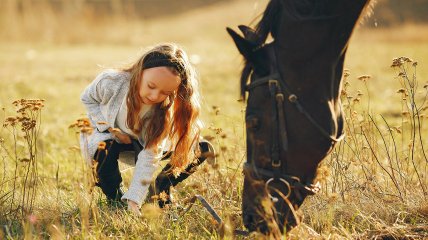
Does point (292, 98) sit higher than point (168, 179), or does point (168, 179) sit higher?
point (292, 98)

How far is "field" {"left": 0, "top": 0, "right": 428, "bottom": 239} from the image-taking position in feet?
12.0

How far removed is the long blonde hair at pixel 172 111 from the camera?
397cm

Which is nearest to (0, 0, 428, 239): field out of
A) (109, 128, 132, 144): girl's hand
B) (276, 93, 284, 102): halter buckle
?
(276, 93, 284, 102): halter buckle

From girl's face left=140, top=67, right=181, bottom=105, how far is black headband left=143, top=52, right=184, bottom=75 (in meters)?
0.04

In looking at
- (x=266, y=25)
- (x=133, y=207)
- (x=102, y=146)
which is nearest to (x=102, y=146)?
(x=102, y=146)

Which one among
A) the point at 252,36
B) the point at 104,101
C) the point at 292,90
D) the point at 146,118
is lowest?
the point at 146,118

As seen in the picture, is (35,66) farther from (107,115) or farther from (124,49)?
(107,115)

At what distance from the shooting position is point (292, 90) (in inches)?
114

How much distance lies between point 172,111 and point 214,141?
218 cm

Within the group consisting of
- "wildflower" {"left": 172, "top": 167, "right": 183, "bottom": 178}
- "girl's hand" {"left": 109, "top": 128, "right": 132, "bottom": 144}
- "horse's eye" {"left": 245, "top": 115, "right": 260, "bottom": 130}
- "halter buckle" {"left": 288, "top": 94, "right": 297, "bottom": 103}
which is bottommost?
"wildflower" {"left": 172, "top": 167, "right": 183, "bottom": 178}

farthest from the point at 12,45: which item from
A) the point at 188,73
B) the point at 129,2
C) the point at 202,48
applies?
the point at 188,73

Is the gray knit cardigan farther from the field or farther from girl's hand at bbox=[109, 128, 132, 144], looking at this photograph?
the field

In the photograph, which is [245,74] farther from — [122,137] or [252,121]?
[122,137]

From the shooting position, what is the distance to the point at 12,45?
63.5 ft
